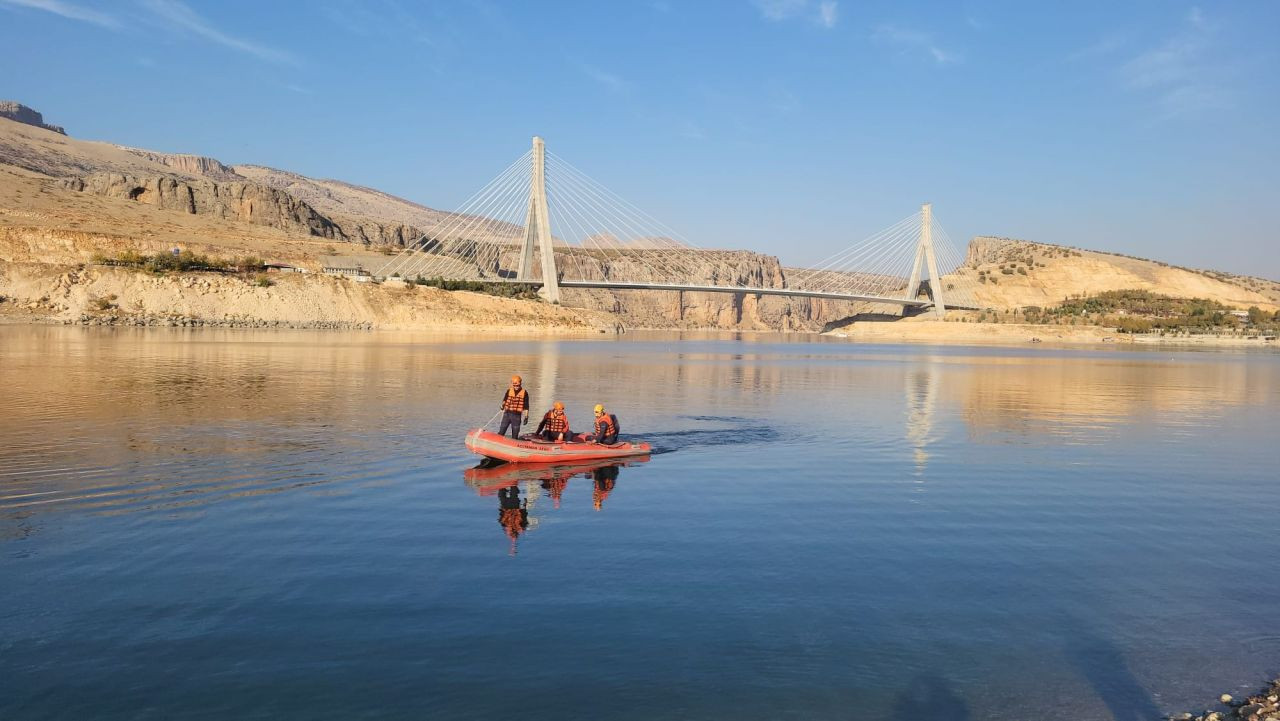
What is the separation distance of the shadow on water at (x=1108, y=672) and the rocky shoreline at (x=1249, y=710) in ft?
0.94

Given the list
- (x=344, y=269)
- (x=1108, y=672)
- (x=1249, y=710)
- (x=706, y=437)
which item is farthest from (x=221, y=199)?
(x=1249, y=710)

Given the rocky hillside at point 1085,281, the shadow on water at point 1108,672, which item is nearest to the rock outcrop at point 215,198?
the rocky hillside at point 1085,281

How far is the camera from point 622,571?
418 inches

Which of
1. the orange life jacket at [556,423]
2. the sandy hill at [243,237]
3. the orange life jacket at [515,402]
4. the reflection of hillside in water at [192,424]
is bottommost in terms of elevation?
the reflection of hillside in water at [192,424]

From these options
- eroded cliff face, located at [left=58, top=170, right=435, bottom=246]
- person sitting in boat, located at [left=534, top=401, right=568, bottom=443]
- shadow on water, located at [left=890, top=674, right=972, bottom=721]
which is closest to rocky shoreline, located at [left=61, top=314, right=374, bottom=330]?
eroded cliff face, located at [left=58, top=170, right=435, bottom=246]

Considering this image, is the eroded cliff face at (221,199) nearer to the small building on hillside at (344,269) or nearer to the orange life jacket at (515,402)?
the small building on hillside at (344,269)

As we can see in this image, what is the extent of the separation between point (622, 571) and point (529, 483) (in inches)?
229

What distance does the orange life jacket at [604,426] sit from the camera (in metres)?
18.5

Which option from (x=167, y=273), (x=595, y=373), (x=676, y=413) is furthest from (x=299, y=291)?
(x=676, y=413)

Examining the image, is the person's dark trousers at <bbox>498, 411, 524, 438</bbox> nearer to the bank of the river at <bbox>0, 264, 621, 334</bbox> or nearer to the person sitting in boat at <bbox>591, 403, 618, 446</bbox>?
the person sitting in boat at <bbox>591, 403, 618, 446</bbox>

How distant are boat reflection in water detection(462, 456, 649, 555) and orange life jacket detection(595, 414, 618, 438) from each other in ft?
1.85

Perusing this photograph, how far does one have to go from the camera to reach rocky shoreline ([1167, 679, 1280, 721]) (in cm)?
717

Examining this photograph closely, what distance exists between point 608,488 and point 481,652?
7.91 metres

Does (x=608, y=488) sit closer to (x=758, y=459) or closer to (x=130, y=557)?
(x=758, y=459)
